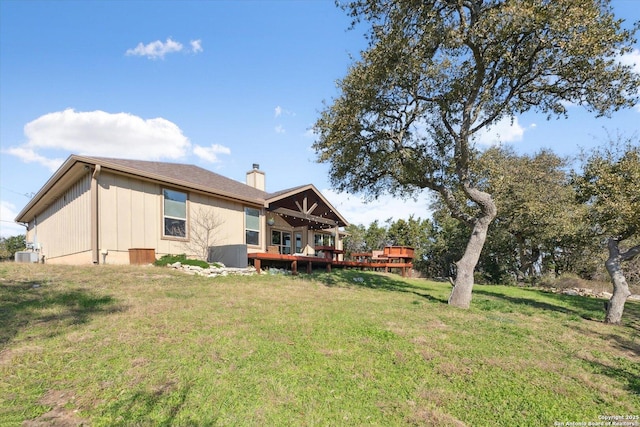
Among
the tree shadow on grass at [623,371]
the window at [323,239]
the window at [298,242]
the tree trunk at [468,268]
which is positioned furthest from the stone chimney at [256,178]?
the tree shadow on grass at [623,371]

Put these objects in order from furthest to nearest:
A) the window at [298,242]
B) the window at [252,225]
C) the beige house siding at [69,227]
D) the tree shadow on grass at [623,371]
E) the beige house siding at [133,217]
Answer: the window at [298,242], the window at [252,225], the beige house siding at [69,227], the beige house siding at [133,217], the tree shadow on grass at [623,371]

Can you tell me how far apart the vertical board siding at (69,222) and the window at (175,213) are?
2316 millimetres

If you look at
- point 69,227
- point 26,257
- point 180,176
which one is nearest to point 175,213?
point 180,176

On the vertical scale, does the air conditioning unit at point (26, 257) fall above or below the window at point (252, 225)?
below

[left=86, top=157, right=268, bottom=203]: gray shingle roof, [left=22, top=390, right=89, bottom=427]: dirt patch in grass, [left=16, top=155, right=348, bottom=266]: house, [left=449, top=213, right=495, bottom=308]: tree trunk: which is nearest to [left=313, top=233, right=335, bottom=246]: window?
[left=16, top=155, right=348, bottom=266]: house

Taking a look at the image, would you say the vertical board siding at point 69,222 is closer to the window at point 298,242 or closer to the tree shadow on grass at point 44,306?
the tree shadow on grass at point 44,306

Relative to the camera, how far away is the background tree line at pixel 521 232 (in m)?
14.2

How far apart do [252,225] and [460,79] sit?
1046 cm

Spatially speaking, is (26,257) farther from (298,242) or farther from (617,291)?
(617,291)

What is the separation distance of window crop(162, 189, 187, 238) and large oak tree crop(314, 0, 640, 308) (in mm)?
5786

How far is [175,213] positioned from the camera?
12.6 m

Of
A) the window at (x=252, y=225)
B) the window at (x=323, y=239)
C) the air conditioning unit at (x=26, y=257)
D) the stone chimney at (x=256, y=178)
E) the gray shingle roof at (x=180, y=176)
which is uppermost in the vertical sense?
the stone chimney at (x=256, y=178)

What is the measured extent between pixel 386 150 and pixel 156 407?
889 centimetres

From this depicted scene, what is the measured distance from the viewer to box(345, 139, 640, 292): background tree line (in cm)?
1419
